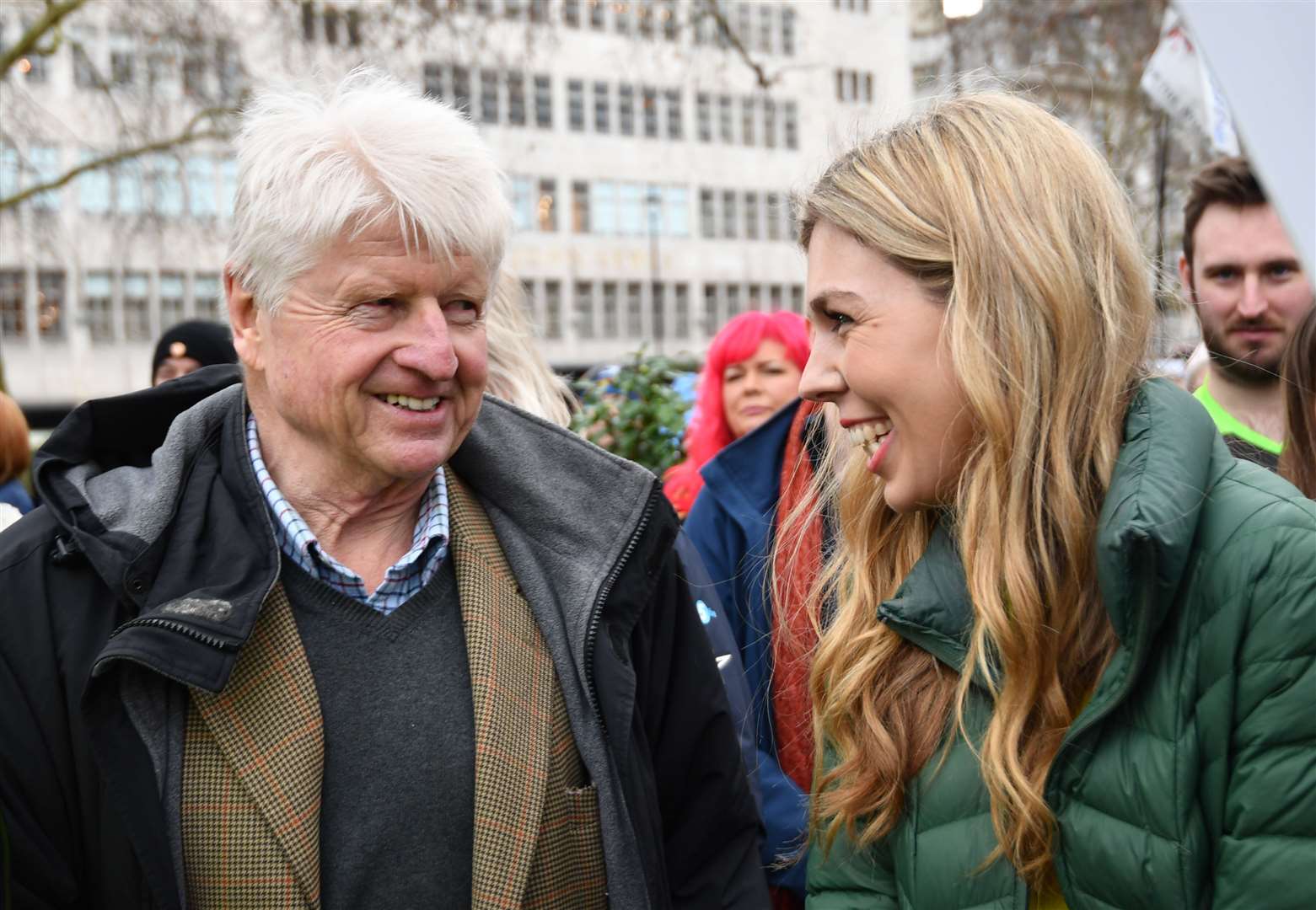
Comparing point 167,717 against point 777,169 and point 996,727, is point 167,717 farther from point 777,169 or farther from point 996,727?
point 777,169

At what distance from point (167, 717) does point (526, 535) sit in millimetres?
697

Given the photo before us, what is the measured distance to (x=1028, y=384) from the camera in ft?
6.49

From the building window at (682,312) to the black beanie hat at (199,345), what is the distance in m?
45.2

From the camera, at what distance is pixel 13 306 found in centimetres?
4128

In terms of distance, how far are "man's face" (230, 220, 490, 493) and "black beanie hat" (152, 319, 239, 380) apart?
4.07m

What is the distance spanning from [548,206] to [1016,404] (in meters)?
47.5

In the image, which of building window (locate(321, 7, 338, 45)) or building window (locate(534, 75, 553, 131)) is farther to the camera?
building window (locate(534, 75, 553, 131))

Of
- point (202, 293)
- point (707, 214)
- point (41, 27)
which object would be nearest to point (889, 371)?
point (41, 27)

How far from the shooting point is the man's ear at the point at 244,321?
225 cm

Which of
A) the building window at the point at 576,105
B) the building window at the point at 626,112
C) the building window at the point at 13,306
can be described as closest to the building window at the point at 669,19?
the building window at the point at 13,306

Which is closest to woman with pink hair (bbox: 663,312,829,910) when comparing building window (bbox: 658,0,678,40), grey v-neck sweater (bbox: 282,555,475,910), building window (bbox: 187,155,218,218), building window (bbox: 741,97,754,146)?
grey v-neck sweater (bbox: 282,555,475,910)

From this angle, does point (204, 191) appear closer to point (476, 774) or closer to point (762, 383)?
point (762, 383)

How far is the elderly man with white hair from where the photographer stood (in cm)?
194

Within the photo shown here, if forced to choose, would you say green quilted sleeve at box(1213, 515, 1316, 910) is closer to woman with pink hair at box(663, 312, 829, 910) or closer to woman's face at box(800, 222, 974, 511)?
woman's face at box(800, 222, 974, 511)
